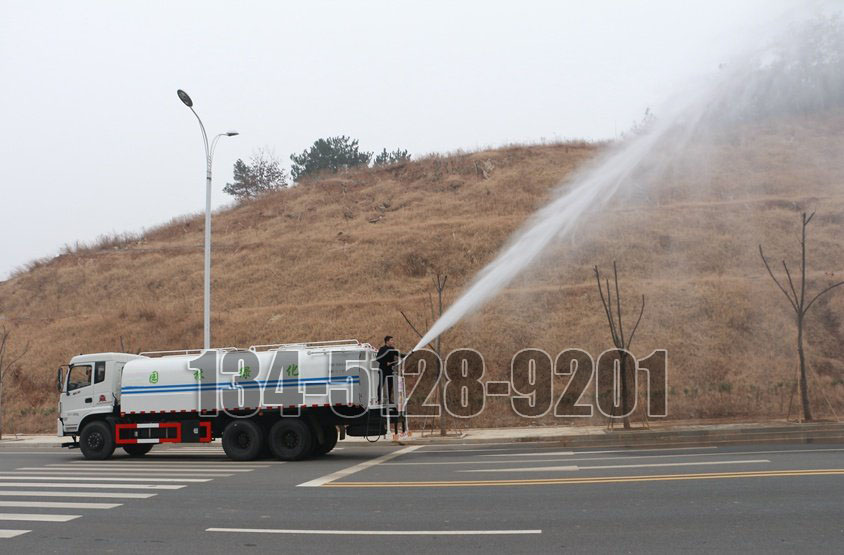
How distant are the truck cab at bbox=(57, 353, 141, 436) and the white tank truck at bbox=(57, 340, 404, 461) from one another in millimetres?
26

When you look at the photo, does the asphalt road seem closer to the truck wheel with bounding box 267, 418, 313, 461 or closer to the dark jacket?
the truck wheel with bounding box 267, 418, 313, 461

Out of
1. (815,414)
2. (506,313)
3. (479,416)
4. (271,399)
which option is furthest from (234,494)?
(506,313)

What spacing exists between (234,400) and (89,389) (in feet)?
14.8

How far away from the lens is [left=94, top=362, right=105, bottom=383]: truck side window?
19.8 metres

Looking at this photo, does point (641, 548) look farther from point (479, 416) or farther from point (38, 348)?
point (38, 348)

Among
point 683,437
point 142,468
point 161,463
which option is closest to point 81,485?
point 142,468

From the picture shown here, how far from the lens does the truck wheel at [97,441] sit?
19.5 metres

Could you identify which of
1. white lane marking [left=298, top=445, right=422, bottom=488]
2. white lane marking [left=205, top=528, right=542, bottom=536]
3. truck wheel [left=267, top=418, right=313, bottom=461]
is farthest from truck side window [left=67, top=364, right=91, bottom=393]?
white lane marking [left=205, top=528, right=542, bottom=536]

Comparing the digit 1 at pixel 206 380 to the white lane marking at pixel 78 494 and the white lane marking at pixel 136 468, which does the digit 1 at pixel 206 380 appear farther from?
the white lane marking at pixel 78 494

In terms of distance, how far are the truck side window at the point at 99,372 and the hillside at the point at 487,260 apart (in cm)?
1169

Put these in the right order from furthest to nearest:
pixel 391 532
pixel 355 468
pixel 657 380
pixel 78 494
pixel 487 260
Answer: pixel 487 260 → pixel 657 380 → pixel 355 468 → pixel 78 494 → pixel 391 532

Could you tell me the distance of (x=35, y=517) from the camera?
34.1ft

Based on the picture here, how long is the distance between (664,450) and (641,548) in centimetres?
1026

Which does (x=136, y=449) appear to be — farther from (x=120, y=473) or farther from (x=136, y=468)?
(x=120, y=473)
